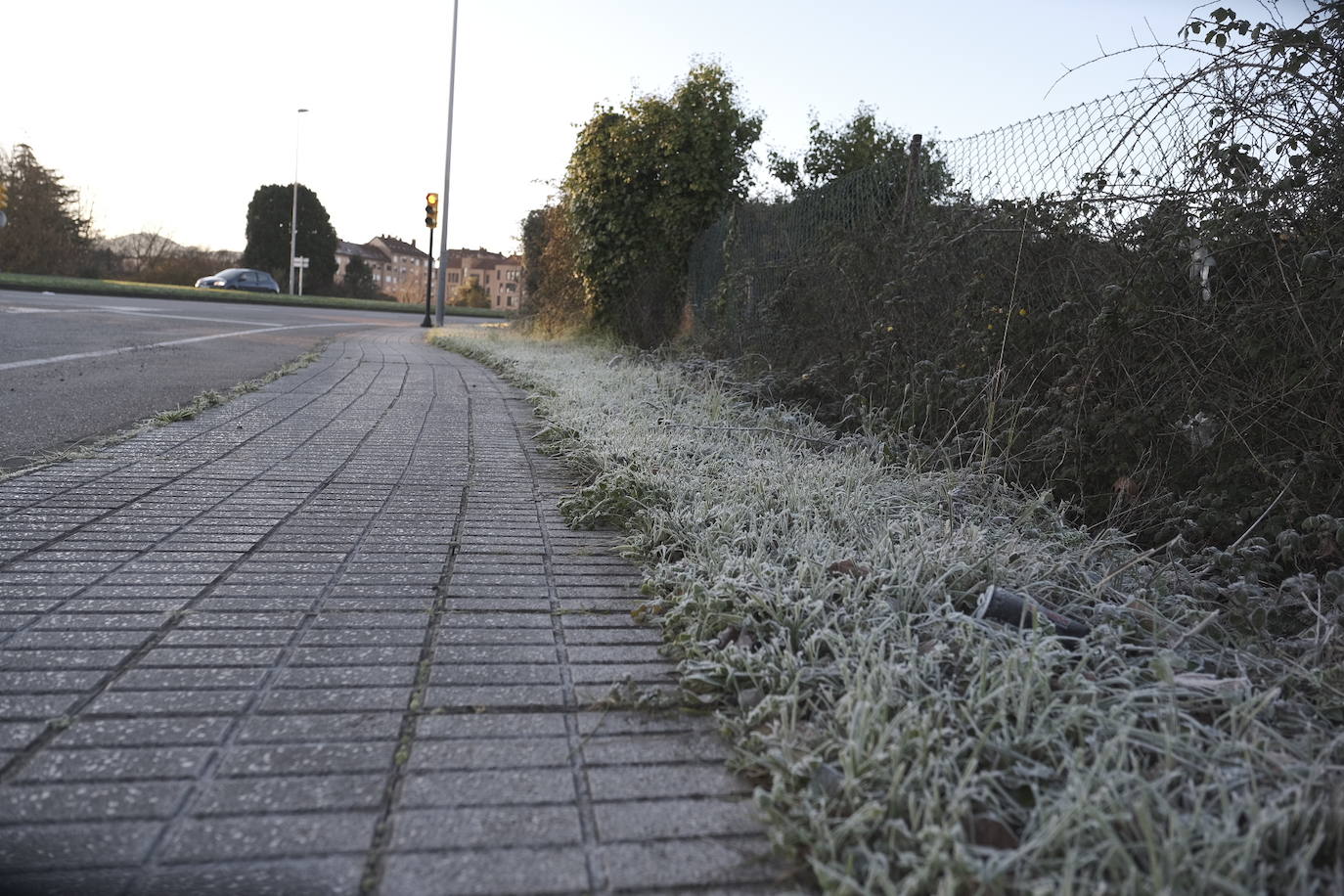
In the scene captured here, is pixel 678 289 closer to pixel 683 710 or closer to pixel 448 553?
pixel 448 553

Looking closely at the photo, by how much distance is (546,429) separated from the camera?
18.9ft

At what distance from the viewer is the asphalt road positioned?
18.0ft

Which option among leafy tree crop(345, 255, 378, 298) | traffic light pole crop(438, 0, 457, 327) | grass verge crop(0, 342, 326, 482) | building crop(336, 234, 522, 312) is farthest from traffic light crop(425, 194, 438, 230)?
building crop(336, 234, 522, 312)

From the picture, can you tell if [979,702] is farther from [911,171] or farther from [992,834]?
[911,171]

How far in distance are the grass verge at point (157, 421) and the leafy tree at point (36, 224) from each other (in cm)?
3716

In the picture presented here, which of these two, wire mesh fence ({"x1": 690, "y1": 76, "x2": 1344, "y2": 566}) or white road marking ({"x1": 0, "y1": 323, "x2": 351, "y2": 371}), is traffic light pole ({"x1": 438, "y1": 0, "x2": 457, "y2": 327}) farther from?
wire mesh fence ({"x1": 690, "y1": 76, "x2": 1344, "y2": 566})

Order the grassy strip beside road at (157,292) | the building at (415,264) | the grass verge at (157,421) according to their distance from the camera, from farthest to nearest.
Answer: the building at (415,264)
the grassy strip beside road at (157,292)
the grass verge at (157,421)

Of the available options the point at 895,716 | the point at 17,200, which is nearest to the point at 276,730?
the point at 895,716

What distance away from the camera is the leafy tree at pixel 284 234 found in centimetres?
5722

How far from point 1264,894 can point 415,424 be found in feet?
18.0

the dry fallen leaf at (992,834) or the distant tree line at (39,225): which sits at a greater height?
the distant tree line at (39,225)

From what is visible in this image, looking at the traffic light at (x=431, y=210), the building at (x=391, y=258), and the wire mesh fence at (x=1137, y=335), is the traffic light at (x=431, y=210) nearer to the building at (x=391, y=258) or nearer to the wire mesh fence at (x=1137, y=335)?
the wire mesh fence at (x=1137, y=335)

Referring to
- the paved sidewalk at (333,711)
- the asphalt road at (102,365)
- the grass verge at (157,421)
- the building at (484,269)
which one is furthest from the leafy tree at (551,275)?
the building at (484,269)

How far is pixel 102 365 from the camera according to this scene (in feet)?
28.7
